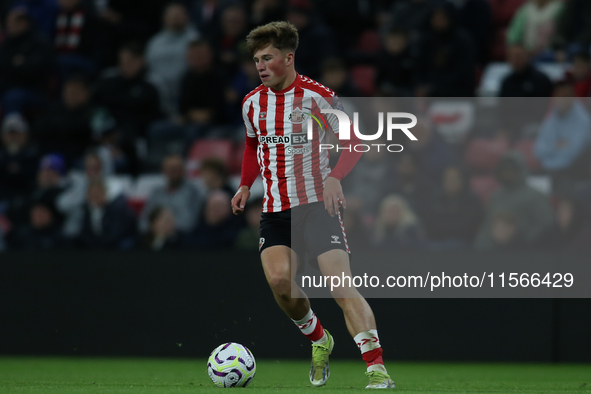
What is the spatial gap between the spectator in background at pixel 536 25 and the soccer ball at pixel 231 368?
6331 millimetres

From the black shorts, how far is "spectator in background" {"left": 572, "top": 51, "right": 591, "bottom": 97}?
5.01 metres

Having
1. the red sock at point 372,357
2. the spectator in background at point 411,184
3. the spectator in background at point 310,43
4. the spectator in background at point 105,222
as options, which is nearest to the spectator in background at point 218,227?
the spectator in background at point 105,222

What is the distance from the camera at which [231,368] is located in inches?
214

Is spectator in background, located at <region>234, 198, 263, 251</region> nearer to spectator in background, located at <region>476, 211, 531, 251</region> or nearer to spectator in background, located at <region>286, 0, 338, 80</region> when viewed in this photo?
spectator in background, located at <region>476, 211, 531, 251</region>

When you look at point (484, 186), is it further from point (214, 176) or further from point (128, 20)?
point (128, 20)

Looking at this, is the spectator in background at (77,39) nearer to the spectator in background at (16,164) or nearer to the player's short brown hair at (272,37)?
the spectator in background at (16,164)

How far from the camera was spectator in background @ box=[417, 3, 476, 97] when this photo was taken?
10.2 m

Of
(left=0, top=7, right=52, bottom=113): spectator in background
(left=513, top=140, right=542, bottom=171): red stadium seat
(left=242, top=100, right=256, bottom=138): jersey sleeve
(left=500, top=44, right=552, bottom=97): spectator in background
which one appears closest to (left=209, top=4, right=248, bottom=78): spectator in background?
(left=0, top=7, right=52, bottom=113): spectator in background

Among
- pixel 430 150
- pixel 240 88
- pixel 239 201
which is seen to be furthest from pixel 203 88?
pixel 239 201

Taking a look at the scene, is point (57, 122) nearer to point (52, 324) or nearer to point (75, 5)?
point (75, 5)

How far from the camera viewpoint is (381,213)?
321 inches

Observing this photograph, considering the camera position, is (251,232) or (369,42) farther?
(369,42)

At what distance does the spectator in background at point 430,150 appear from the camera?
8.30m

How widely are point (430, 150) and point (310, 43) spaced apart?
3.08 m
